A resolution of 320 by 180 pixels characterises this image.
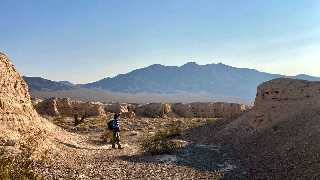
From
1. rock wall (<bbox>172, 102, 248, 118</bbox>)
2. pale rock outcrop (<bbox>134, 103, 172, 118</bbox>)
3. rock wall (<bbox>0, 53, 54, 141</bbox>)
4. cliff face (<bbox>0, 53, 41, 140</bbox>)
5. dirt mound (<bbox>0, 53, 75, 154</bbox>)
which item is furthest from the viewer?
pale rock outcrop (<bbox>134, 103, 172, 118</bbox>)

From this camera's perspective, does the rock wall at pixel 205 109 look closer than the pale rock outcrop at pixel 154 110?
Yes

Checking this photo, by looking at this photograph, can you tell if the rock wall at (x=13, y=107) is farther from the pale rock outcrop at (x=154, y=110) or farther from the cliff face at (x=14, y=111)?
the pale rock outcrop at (x=154, y=110)

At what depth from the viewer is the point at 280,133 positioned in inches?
1217

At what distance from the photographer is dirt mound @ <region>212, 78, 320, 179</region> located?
2261 cm

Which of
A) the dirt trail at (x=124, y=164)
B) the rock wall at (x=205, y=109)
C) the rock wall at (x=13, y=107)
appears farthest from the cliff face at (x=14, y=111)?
the rock wall at (x=205, y=109)

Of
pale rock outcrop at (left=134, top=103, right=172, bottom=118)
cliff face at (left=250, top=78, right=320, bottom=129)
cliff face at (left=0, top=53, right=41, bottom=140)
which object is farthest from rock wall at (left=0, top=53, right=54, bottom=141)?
pale rock outcrop at (left=134, top=103, right=172, bottom=118)

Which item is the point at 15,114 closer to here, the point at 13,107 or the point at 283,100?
the point at 13,107

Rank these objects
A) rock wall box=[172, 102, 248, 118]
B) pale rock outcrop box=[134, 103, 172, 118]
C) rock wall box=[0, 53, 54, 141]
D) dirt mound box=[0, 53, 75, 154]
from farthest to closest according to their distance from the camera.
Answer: pale rock outcrop box=[134, 103, 172, 118]
rock wall box=[172, 102, 248, 118]
rock wall box=[0, 53, 54, 141]
dirt mound box=[0, 53, 75, 154]

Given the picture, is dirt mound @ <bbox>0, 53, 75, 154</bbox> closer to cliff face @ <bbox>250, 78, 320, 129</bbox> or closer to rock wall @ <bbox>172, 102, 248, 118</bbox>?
cliff face @ <bbox>250, 78, 320, 129</bbox>

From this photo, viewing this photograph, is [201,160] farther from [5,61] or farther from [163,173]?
[5,61]

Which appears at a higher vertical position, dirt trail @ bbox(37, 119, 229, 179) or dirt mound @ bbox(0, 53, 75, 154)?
dirt mound @ bbox(0, 53, 75, 154)

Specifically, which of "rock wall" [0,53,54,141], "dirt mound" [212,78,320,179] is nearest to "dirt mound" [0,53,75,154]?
"rock wall" [0,53,54,141]

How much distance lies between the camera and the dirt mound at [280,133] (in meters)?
22.6

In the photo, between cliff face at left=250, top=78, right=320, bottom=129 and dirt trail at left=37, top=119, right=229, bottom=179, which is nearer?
dirt trail at left=37, top=119, right=229, bottom=179
